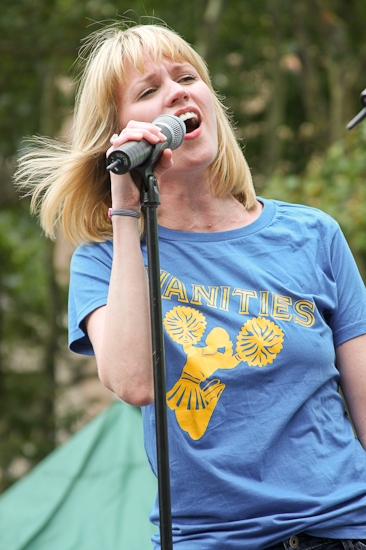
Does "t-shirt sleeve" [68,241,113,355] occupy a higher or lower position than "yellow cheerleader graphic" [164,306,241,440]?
higher

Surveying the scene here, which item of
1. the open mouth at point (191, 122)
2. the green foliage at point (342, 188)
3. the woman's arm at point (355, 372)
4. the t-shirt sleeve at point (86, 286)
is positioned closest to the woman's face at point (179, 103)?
the open mouth at point (191, 122)

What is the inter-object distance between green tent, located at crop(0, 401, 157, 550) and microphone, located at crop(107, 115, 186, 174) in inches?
78.8

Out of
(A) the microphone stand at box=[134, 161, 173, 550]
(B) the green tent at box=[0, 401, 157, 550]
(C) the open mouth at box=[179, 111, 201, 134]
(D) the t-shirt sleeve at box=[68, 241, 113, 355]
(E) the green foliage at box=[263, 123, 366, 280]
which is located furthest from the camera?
(E) the green foliage at box=[263, 123, 366, 280]

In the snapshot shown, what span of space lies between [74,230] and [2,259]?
22.0 feet

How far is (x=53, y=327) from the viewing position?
8.20 meters

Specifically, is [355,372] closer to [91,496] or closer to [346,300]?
[346,300]

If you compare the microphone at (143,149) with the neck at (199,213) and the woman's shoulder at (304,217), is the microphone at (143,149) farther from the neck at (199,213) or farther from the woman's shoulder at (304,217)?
the woman's shoulder at (304,217)

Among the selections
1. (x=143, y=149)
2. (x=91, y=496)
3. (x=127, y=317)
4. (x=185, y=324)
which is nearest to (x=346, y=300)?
(x=185, y=324)

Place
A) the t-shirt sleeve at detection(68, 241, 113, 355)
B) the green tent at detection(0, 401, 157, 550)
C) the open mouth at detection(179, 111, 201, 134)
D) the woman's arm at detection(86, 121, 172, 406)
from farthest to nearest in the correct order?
the green tent at detection(0, 401, 157, 550) < the open mouth at detection(179, 111, 201, 134) < the t-shirt sleeve at detection(68, 241, 113, 355) < the woman's arm at detection(86, 121, 172, 406)

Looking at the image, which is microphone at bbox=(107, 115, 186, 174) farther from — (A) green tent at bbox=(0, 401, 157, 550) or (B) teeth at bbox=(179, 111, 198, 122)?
(A) green tent at bbox=(0, 401, 157, 550)

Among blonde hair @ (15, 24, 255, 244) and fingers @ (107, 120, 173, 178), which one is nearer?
fingers @ (107, 120, 173, 178)

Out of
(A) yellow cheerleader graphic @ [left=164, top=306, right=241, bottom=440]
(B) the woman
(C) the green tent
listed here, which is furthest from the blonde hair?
(C) the green tent

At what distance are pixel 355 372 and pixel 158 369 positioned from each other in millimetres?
602

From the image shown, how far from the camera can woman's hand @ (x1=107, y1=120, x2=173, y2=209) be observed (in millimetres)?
1436
